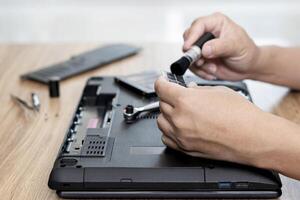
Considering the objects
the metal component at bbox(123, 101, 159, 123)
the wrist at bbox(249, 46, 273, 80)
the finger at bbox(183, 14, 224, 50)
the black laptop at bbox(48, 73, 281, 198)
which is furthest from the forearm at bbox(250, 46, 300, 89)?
the black laptop at bbox(48, 73, 281, 198)

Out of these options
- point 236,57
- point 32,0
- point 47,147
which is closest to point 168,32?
point 32,0

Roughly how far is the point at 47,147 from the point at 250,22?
1.80m

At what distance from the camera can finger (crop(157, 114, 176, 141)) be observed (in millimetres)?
755

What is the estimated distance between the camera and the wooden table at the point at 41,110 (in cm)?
76

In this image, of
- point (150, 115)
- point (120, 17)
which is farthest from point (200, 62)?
point (120, 17)

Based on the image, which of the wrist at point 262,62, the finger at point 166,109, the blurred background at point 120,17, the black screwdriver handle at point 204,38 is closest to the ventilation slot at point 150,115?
the finger at point 166,109

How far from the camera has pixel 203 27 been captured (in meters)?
1.07

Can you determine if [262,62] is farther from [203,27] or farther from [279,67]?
[203,27]

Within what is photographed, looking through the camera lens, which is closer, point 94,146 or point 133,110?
point 94,146

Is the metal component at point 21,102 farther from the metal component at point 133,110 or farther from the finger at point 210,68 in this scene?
the finger at point 210,68

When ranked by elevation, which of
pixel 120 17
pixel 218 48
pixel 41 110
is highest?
pixel 218 48

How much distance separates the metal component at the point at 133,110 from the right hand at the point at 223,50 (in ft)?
0.63

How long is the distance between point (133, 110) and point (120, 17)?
1.62 m

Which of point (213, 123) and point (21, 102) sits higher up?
point (213, 123)
